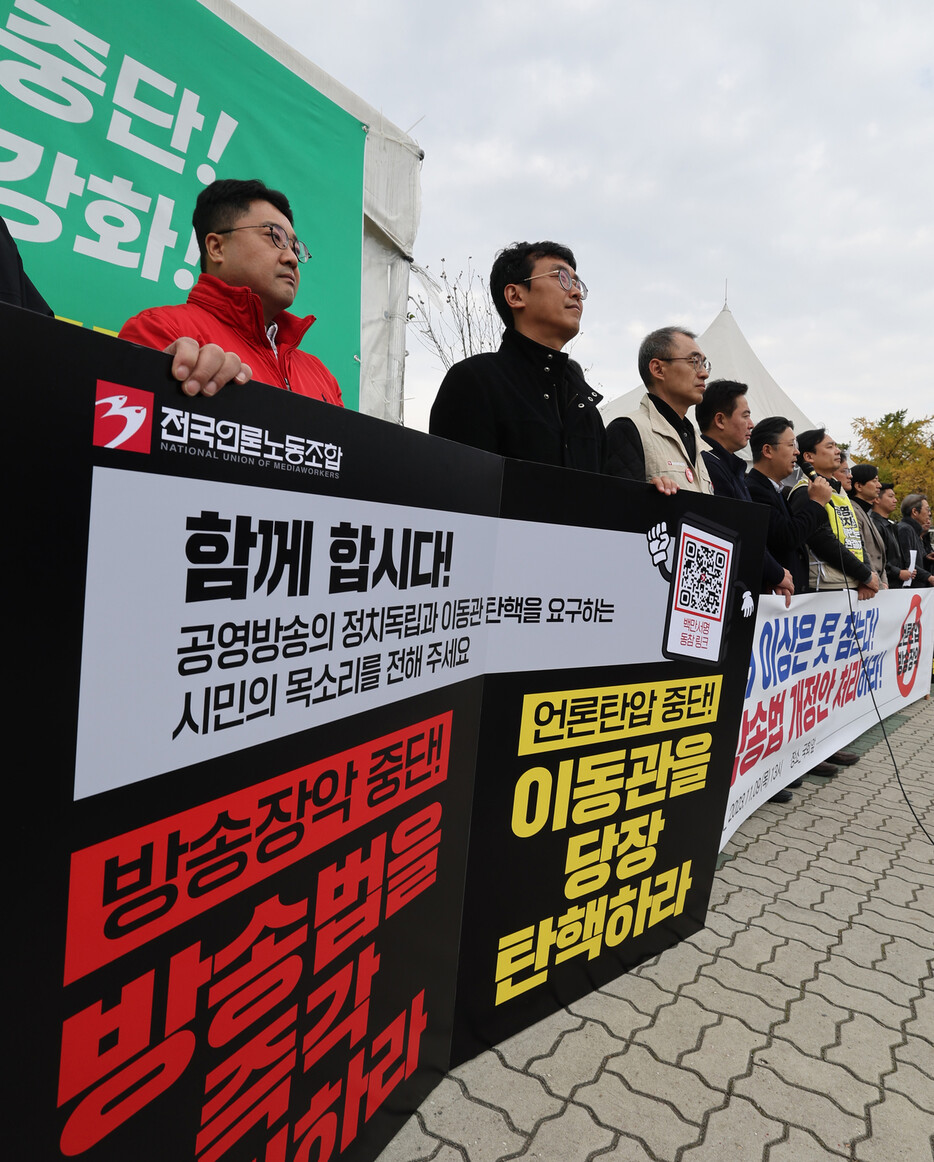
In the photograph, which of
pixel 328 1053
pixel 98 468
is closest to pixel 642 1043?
pixel 328 1053

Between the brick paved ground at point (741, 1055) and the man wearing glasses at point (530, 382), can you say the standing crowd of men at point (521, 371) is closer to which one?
the man wearing glasses at point (530, 382)

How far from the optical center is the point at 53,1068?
824mm

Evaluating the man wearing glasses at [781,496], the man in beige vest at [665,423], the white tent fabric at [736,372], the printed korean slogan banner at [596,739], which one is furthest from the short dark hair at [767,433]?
the white tent fabric at [736,372]

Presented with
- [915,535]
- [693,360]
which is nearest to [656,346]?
[693,360]

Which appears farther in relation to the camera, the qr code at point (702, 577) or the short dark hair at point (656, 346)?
the short dark hair at point (656, 346)

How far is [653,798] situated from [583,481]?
988 mm

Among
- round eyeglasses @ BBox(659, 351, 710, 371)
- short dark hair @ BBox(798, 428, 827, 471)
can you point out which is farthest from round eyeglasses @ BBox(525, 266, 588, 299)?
short dark hair @ BBox(798, 428, 827, 471)

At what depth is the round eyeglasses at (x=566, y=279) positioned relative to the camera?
2392mm

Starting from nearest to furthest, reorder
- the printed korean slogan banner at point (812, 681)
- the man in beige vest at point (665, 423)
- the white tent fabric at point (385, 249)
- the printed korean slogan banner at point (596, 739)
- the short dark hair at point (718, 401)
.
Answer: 1. the printed korean slogan banner at point (596, 739)
2. the man in beige vest at point (665, 423)
3. the printed korean slogan banner at point (812, 681)
4. the white tent fabric at point (385, 249)
5. the short dark hair at point (718, 401)

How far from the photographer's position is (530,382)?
237 centimetres

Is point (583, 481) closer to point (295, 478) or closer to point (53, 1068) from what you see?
point (295, 478)

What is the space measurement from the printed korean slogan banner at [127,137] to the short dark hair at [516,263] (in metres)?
1.07

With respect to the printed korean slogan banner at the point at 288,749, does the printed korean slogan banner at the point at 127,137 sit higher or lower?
higher

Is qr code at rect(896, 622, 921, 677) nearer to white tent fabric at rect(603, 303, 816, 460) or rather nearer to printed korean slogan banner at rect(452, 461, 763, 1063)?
printed korean slogan banner at rect(452, 461, 763, 1063)
